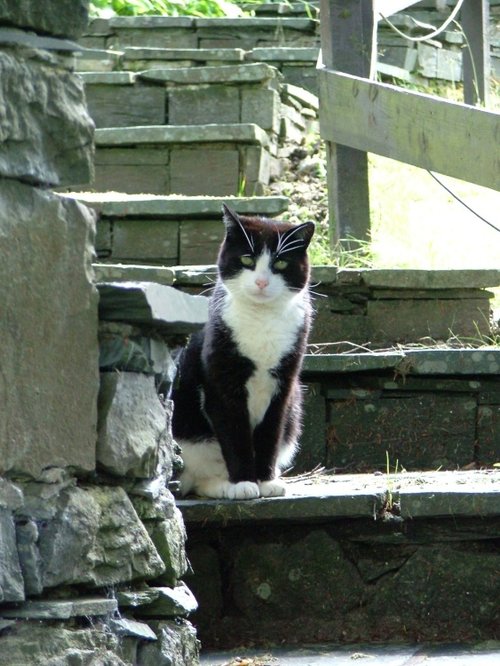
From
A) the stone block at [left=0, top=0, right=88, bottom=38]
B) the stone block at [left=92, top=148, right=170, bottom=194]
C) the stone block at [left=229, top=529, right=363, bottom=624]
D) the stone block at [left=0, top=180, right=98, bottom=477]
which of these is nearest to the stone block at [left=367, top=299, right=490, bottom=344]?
the stone block at [left=229, top=529, right=363, bottom=624]

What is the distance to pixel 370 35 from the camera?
5375 millimetres

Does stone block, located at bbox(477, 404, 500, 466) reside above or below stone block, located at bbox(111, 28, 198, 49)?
below

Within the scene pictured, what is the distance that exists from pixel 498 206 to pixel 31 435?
486 cm

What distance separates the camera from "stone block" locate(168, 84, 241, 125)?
22.0 ft

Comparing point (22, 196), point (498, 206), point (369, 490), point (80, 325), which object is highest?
point (498, 206)

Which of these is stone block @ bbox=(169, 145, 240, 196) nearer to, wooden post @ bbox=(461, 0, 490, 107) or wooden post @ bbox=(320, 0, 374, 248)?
wooden post @ bbox=(320, 0, 374, 248)

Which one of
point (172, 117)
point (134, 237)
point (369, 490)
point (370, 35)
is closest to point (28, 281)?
point (369, 490)

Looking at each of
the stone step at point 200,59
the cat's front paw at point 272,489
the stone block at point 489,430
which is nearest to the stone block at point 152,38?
the stone step at point 200,59

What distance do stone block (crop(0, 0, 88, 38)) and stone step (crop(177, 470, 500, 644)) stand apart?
1.62m

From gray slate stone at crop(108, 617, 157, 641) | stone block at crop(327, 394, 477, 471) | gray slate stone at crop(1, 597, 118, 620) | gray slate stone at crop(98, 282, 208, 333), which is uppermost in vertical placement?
gray slate stone at crop(98, 282, 208, 333)

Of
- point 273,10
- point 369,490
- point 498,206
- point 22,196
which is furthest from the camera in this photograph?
point 273,10

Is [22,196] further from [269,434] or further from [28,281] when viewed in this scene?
[269,434]

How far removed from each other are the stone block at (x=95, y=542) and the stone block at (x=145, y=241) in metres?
2.93

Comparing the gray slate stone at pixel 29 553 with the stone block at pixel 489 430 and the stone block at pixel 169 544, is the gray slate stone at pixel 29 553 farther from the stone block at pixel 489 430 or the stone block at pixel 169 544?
the stone block at pixel 489 430
